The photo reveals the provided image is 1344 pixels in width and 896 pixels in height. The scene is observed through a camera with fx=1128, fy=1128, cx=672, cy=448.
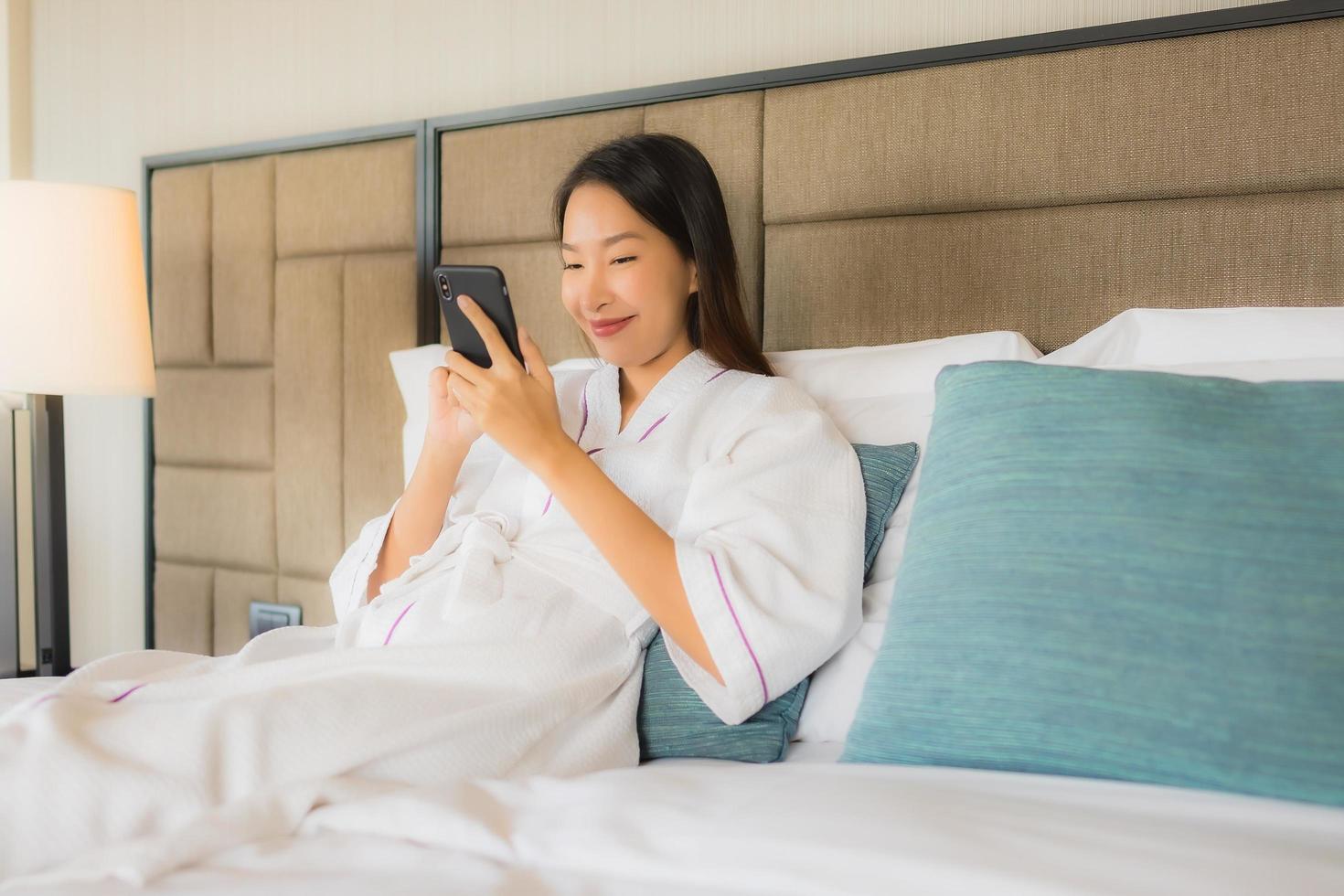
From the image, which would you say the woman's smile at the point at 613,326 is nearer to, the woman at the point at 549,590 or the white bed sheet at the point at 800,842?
the woman at the point at 549,590

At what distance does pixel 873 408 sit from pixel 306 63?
1.64 metres

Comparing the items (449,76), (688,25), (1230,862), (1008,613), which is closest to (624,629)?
(1008,613)

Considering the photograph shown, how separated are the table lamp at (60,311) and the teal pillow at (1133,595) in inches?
64.5

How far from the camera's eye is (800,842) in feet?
2.64

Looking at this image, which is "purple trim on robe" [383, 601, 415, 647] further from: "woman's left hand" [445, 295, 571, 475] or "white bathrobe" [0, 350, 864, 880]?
"woman's left hand" [445, 295, 571, 475]

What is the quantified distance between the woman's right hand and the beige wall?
2.61 ft

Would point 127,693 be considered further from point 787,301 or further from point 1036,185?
point 1036,185

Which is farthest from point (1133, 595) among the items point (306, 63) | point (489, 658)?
point (306, 63)

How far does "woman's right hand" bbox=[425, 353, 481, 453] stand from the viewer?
1555 millimetres

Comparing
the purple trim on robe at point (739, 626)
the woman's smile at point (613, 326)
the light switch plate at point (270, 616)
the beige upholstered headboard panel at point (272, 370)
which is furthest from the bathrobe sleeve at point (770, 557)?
the light switch plate at point (270, 616)

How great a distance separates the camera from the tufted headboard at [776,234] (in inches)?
57.6

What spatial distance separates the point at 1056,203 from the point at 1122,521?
764mm

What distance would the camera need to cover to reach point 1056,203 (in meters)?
1.59

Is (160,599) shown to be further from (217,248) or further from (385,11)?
(385,11)
